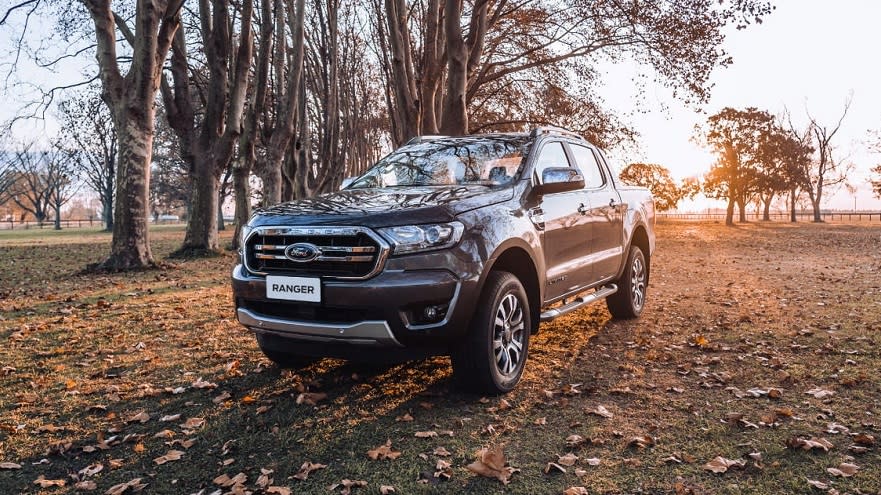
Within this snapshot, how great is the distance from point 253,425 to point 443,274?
1.62 meters

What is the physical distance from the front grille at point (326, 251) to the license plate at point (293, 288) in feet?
0.16

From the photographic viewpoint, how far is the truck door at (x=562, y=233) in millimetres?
4840

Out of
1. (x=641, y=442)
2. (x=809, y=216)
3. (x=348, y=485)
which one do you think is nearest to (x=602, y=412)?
(x=641, y=442)

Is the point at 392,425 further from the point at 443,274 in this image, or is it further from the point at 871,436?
the point at 871,436

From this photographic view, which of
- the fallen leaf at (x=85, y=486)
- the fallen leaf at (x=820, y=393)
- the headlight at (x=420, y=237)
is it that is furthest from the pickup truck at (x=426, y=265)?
the fallen leaf at (x=820, y=393)

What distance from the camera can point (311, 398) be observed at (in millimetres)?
4234

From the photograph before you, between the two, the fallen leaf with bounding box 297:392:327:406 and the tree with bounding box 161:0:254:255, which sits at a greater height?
the tree with bounding box 161:0:254:255

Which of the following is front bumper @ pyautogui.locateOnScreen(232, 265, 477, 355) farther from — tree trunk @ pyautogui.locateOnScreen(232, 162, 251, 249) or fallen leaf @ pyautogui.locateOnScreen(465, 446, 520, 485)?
tree trunk @ pyautogui.locateOnScreen(232, 162, 251, 249)

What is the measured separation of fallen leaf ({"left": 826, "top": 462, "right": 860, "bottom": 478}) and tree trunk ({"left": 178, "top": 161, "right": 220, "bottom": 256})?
1488 cm

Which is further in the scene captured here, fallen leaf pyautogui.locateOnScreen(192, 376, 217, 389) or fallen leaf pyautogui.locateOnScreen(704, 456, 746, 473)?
fallen leaf pyautogui.locateOnScreen(192, 376, 217, 389)

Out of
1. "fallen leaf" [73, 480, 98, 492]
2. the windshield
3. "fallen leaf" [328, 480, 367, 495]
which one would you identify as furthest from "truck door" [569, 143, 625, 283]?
"fallen leaf" [73, 480, 98, 492]

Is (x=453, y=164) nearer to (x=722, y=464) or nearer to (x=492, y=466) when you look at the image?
(x=492, y=466)

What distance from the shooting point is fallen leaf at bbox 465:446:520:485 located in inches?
121

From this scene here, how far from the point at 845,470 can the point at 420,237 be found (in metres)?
2.67
